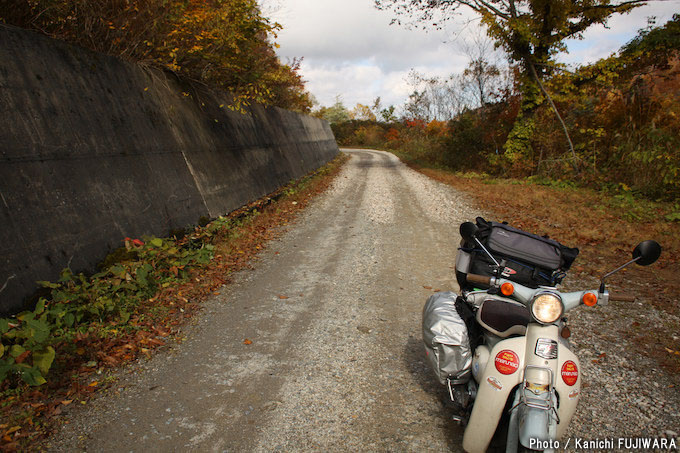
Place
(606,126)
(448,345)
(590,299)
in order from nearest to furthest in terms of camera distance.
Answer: (590,299) → (448,345) → (606,126)

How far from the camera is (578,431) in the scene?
2.64 m

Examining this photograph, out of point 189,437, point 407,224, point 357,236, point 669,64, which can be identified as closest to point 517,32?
point 669,64

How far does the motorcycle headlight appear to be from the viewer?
6.59 feet

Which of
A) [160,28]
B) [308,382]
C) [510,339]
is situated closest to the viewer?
[510,339]

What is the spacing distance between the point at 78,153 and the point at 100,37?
8.32 ft

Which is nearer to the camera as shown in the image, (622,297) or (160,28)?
(622,297)

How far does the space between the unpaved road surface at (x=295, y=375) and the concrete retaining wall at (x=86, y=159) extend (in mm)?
1682

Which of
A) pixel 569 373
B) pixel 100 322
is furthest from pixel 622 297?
pixel 100 322

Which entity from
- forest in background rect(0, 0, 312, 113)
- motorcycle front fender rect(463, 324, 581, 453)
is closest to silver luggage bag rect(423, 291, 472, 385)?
motorcycle front fender rect(463, 324, 581, 453)

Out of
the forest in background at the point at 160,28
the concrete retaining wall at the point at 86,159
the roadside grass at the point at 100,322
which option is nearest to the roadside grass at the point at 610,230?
the roadside grass at the point at 100,322

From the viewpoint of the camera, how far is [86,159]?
4852 millimetres

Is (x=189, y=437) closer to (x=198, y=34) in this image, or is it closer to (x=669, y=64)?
(x=198, y=34)

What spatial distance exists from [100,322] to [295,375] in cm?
218

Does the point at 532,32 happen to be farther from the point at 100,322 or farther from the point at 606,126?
the point at 100,322
